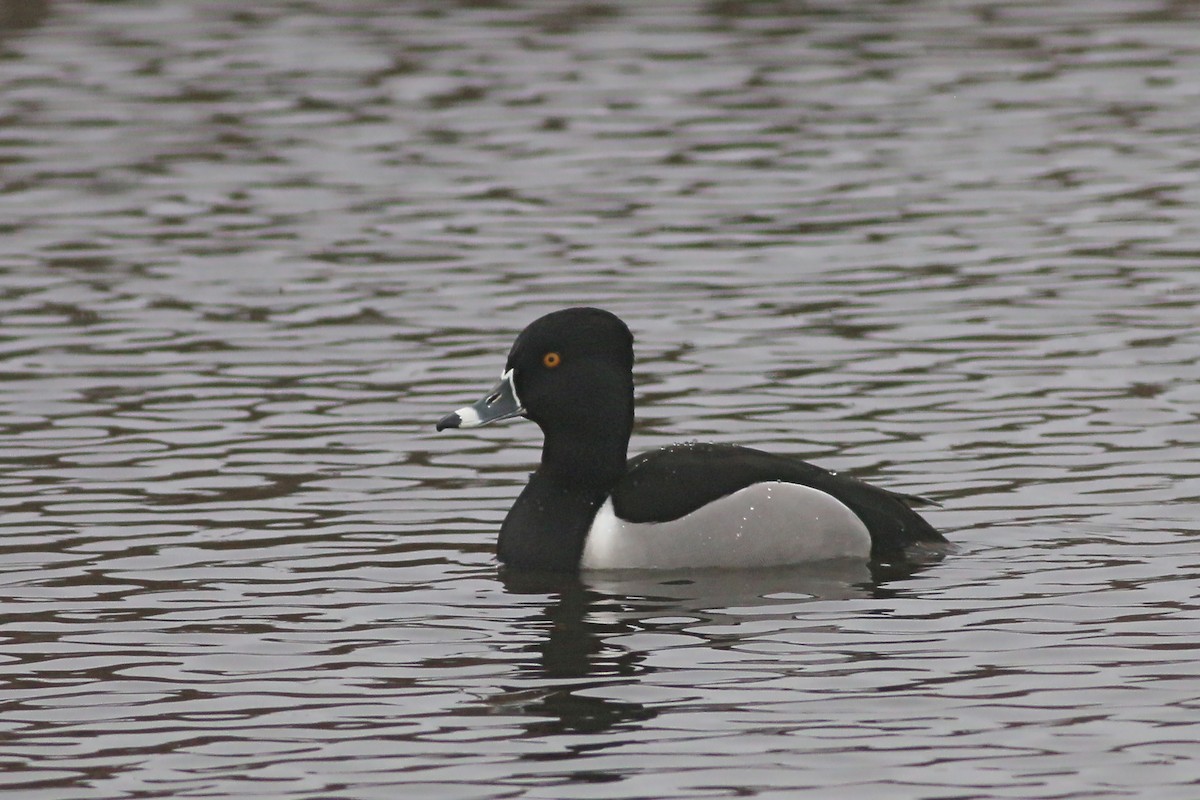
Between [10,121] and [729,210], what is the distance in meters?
8.23

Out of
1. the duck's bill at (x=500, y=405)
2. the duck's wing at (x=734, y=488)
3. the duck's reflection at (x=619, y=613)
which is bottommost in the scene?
the duck's reflection at (x=619, y=613)

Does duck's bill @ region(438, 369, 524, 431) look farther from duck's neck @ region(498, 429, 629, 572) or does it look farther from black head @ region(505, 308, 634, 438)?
duck's neck @ region(498, 429, 629, 572)

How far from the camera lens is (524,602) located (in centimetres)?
1063

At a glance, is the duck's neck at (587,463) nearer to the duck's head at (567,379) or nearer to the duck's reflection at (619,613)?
the duck's head at (567,379)

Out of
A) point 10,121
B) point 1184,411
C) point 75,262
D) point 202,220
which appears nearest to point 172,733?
point 1184,411

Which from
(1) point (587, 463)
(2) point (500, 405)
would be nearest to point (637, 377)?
(2) point (500, 405)

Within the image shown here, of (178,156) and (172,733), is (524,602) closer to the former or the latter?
Answer: (172,733)

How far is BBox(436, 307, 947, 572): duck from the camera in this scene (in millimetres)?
11086

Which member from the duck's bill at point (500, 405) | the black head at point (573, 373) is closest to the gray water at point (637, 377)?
the duck's bill at point (500, 405)

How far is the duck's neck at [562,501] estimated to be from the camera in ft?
36.6

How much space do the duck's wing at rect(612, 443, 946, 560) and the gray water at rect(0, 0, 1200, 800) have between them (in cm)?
27

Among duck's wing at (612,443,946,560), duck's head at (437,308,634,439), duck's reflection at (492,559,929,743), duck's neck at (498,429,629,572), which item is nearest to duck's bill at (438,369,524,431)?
duck's head at (437,308,634,439)

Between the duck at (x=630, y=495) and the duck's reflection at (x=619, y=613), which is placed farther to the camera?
the duck at (x=630, y=495)

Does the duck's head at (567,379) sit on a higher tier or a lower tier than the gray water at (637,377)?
higher
